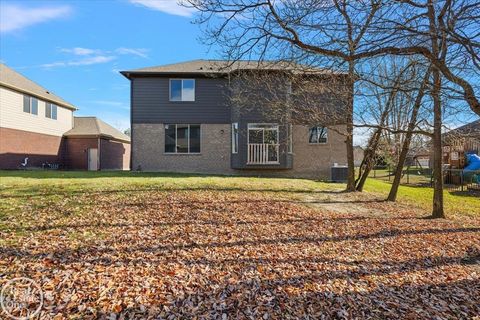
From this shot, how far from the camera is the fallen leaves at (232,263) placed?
3553mm

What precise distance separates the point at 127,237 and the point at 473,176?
19522 mm

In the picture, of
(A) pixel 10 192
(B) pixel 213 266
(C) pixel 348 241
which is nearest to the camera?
(B) pixel 213 266

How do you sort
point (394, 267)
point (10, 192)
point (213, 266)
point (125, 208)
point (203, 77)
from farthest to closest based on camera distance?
point (203, 77) < point (10, 192) < point (125, 208) < point (394, 267) < point (213, 266)

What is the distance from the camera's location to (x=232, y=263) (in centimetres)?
469

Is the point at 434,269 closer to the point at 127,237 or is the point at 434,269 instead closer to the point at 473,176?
the point at 127,237

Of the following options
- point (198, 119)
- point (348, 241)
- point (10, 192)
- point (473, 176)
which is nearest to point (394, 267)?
point (348, 241)

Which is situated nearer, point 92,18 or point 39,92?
point 92,18

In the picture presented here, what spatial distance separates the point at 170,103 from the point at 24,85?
1091 centimetres

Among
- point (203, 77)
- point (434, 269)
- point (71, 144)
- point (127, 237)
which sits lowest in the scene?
point (434, 269)

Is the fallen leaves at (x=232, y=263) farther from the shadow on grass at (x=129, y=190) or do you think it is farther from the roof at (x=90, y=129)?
the roof at (x=90, y=129)

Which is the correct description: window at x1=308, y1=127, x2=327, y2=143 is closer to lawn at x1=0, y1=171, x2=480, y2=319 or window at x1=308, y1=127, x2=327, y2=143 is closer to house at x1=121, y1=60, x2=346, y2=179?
house at x1=121, y1=60, x2=346, y2=179

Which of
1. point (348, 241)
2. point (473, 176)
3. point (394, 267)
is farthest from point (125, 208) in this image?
point (473, 176)

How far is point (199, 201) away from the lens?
8.38m

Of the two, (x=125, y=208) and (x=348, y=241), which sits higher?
(x=125, y=208)
